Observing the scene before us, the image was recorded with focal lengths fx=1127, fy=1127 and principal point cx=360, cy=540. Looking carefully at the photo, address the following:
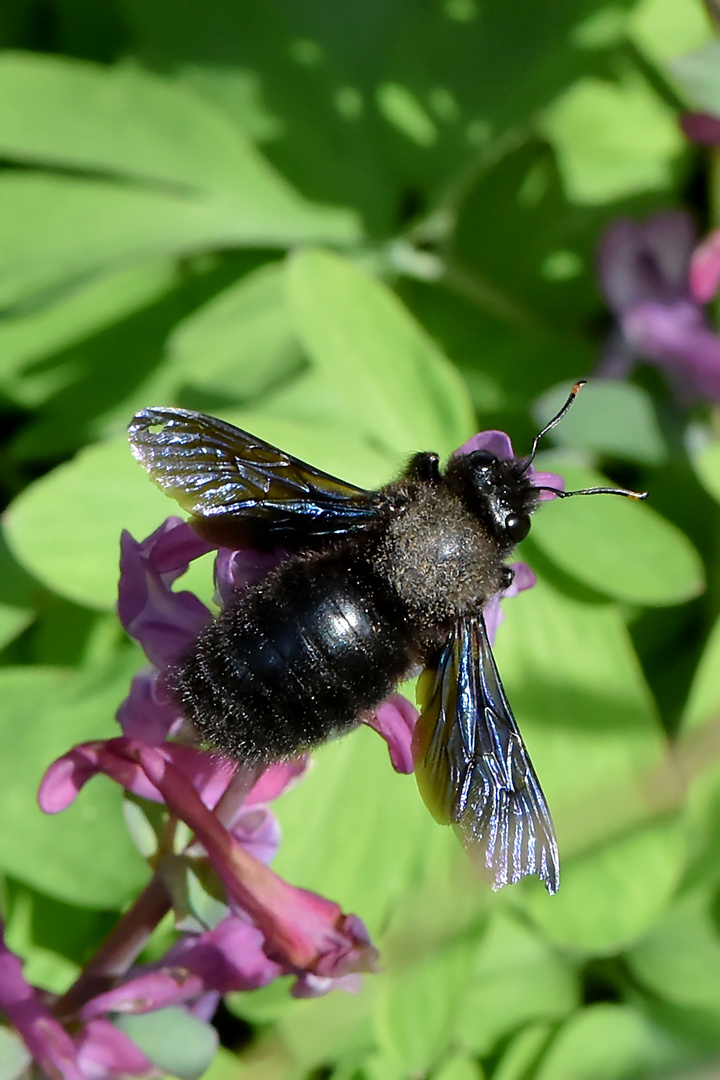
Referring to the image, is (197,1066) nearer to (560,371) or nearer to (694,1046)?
(694,1046)

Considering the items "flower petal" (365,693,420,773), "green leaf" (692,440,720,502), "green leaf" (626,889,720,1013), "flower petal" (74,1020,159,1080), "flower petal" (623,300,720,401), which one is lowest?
"green leaf" (626,889,720,1013)

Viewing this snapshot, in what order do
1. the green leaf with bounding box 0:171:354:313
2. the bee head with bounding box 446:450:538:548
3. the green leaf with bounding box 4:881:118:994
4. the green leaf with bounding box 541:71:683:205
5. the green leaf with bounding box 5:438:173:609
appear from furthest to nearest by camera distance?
1. the green leaf with bounding box 541:71:683:205
2. the green leaf with bounding box 0:171:354:313
3. the green leaf with bounding box 4:881:118:994
4. the green leaf with bounding box 5:438:173:609
5. the bee head with bounding box 446:450:538:548

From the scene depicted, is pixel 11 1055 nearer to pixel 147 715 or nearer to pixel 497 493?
pixel 147 715

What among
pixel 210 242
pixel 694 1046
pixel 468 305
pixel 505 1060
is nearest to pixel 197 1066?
pixel 505 1060

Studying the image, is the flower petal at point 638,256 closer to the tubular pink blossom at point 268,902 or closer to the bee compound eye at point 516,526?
the bee compound eye at point 516,526

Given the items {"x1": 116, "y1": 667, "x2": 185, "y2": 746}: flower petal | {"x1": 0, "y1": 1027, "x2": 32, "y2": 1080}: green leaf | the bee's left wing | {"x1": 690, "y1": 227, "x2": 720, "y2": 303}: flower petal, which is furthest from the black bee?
{"x1": 690, "y1": 227, "x2": 720, "y2": 303}: flower petal

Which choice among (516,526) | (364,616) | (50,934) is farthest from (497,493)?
(50,934)

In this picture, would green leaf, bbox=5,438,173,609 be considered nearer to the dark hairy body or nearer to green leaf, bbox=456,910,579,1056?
the dark hairy body
